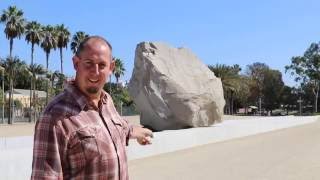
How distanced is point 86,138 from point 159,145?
46.5 ft

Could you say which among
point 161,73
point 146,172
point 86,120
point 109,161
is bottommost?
point 146,172

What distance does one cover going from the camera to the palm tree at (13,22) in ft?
203

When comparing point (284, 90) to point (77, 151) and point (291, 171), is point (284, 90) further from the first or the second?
point (77, 151)

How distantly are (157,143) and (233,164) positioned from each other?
3.18m

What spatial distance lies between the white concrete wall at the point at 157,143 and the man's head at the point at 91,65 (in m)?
7.32

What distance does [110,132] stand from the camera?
10.4 ft

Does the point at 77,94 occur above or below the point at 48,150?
above

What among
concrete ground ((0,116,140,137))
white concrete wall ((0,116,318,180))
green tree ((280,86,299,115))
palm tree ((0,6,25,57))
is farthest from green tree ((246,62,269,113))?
white concrete wall ((0,116,318,180))

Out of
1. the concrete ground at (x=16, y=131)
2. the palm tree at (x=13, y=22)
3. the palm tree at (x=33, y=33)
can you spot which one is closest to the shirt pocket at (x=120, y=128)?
the concrete ground at (x=16, y=131)

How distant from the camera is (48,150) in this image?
9.53 ft

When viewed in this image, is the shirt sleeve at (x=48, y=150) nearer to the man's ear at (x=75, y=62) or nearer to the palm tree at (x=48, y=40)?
the man's ear at (x=75, y=62)

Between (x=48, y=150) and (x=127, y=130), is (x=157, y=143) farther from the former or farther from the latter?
(x=48, y=150)

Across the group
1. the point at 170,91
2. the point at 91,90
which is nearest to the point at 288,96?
the point at 170,91

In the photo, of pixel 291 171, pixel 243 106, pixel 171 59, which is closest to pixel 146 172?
pixel 291 171
